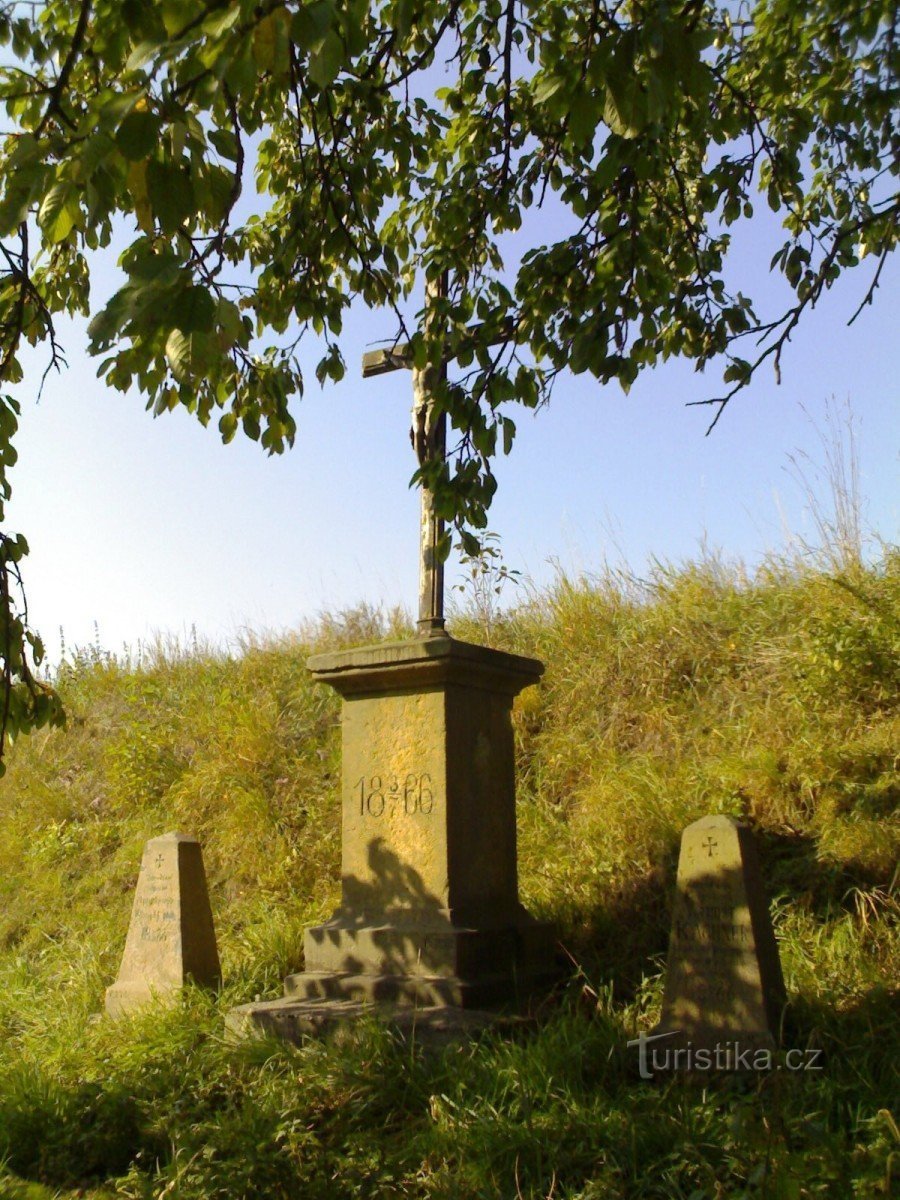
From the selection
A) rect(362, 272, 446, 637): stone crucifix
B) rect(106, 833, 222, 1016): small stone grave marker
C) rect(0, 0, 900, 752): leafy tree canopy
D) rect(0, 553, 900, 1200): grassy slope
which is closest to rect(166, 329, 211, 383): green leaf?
rect(0, 0, 900, 752): leafy tree canopy

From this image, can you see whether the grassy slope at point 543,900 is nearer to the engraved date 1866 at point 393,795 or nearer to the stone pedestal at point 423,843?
the stone pedestal at point 423,843

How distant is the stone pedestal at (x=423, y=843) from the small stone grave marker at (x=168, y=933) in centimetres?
80

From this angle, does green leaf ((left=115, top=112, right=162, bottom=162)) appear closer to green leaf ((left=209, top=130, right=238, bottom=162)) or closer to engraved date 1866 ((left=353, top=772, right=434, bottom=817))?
green leaf ((left=209, top=130, right=238, bottom=162))

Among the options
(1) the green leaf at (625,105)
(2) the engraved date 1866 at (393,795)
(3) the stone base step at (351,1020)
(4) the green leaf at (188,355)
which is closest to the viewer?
(4) the green leaf at (188,355)

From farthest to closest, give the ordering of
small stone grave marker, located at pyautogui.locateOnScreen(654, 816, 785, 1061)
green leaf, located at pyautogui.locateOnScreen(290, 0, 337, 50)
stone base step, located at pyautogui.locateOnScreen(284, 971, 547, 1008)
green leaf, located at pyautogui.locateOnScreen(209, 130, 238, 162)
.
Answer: stone base step, located at pyautogui.locateOnScreen(284, 971, 547, 1008) → small stone grave marker, located at pyautogui.locateOnScreen(654, 816, 785, 1061) → green leaf, located at pyautogui.locateOnScreen(209, 130, 238, 162) → green leaf, located at pyautogui.locateOnScreen(290, 0, 337, 50)

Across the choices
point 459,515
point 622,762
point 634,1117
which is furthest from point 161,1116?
point 622,762

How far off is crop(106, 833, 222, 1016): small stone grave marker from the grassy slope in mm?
213

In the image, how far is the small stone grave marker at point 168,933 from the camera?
553cm

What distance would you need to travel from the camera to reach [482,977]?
4668 millimetres

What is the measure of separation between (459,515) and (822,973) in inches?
97.2

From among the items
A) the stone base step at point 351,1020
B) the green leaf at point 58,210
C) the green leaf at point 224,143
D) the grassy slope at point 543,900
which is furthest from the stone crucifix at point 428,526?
the green leaf at point 58,210

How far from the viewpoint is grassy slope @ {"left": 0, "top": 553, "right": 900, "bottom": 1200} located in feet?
11.0

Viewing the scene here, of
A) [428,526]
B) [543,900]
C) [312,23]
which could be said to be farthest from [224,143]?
[543,900]

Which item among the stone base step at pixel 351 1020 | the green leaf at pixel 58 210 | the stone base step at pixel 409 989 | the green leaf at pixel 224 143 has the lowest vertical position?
the stone base step at pixel 351 1020
